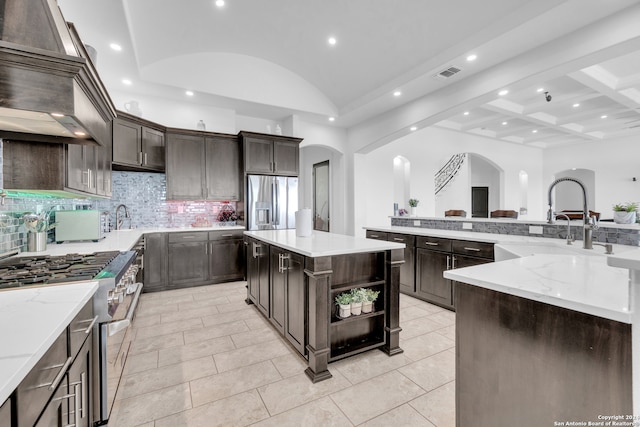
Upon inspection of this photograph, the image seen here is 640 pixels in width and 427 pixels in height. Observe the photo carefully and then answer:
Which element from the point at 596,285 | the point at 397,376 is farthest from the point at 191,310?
the point at 596,285

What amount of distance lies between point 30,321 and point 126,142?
383 centimetres

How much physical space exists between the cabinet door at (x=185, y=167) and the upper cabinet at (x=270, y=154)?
0.76m

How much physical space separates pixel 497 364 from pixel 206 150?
4.85 meters

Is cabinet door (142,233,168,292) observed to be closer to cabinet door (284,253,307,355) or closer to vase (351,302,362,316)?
cabinet door (284,253,307,355)

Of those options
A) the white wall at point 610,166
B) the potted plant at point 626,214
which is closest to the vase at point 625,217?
the potted plant at point 626,214

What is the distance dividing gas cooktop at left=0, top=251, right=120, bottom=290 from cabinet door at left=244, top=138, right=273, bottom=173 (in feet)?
10.1

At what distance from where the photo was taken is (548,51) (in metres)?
3.18

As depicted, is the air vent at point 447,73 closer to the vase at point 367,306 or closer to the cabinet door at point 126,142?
the vase at point 367,306

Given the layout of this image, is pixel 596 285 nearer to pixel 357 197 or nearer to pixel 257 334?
pixel 257 334

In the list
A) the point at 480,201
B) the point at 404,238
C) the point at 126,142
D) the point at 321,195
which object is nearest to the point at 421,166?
the point at 321,195

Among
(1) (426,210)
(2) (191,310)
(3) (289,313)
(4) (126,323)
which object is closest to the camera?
(4) (126,323)

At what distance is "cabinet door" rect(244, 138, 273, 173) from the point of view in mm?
4912

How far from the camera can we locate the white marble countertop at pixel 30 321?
25.6 inches

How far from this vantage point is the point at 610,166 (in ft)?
27.6
